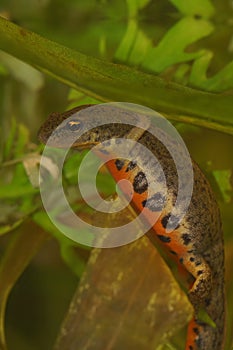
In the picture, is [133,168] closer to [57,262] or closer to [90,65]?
[90,65]

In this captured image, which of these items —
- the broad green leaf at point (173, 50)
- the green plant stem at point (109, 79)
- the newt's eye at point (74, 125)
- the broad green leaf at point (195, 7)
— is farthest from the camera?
Answer: the broad green leaf at point (195, 7)

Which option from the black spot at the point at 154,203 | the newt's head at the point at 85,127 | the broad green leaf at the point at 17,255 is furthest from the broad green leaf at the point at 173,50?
the broad green leaf at the point at 17,255

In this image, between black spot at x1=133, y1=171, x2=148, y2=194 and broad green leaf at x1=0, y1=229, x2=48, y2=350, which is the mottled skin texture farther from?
broad green leaf at x1=0, y1=229, x2=48, y2=350

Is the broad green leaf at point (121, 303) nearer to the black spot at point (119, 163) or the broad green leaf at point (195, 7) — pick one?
the black spot at point (119, 163)

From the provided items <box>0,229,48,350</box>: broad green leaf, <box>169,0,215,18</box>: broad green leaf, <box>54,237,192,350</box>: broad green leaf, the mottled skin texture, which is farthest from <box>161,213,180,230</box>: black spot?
<box>169,0,215,18</box>: broad green leaf

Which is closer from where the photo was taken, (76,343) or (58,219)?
(76,343)

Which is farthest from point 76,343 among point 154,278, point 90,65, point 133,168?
point 90,65

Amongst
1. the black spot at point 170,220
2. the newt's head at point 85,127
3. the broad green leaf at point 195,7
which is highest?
the broad green leaf at point 195,7
